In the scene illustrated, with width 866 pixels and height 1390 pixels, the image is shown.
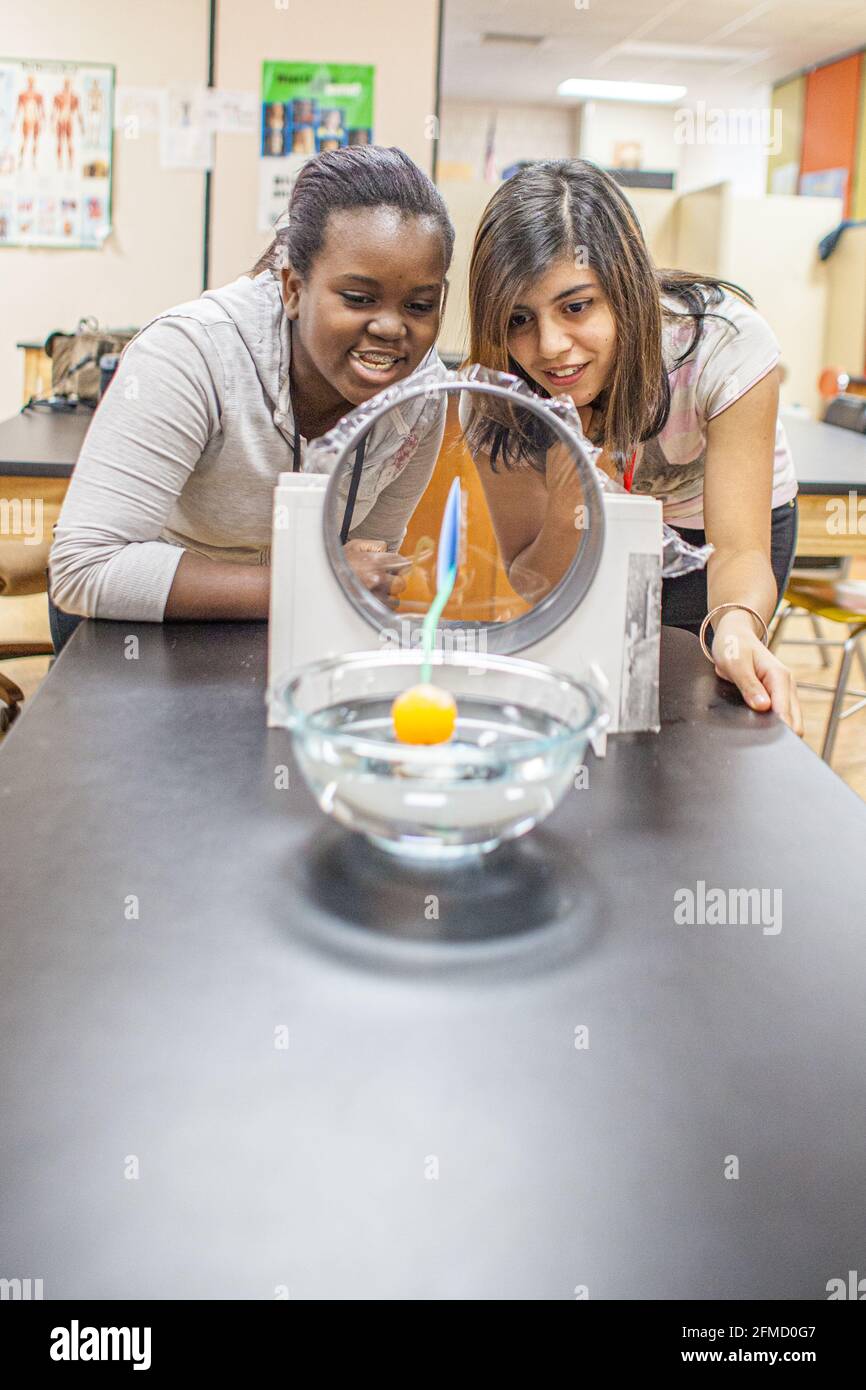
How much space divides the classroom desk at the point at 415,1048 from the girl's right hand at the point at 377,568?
196 mm

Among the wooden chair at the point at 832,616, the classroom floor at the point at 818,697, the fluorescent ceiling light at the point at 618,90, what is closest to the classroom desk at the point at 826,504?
the wooden chair at the point at 832,616

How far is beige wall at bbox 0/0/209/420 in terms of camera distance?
13.6ft

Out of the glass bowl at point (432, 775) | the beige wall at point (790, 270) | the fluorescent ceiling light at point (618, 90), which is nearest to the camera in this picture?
the glass bowl at point (432, 775)

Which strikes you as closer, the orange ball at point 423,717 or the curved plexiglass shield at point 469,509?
the orange ball at point 423,717

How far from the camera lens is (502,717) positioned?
0.82m

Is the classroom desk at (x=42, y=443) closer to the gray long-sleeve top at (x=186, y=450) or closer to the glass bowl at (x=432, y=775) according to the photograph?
the gray long-sleeve top at (x=186, y=450)

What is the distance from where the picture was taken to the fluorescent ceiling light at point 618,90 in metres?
8.22

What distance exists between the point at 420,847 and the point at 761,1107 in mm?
252

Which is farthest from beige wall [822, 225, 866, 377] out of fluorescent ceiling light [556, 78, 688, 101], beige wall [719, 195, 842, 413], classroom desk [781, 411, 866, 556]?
fluorescent ceiling light [556, 78, 688, 101]

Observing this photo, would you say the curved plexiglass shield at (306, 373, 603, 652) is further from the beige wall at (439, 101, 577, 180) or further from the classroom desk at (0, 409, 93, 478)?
the beige wall at (439, 101, 577, 180)

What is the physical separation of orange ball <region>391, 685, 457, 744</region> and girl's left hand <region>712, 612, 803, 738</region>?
37 cm

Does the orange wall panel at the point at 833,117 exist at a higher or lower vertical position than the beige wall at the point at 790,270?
higher

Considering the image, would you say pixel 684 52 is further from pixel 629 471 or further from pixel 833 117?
pixel 629 471
